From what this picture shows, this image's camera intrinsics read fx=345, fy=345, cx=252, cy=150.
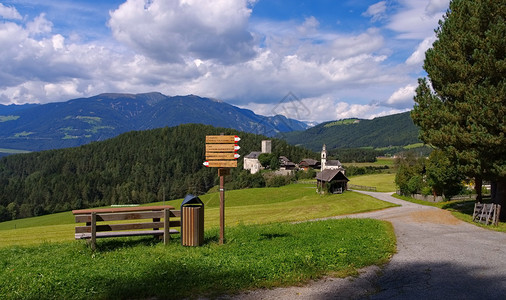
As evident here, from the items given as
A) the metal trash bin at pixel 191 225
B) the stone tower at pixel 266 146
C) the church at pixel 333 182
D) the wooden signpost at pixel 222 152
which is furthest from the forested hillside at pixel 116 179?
the metal trash bin at pixel 191 225

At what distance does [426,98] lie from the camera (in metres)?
23.0

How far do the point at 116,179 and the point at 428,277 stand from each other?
170178 mm

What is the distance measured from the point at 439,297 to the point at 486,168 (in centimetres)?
1604

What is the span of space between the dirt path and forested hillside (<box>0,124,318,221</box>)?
362ft

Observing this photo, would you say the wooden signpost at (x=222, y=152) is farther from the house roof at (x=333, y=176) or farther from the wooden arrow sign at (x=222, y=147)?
the house roof at (x=333, y=176)

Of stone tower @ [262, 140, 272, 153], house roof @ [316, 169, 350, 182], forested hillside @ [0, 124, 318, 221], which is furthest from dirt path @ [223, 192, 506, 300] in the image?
stone tower @ [262, 140, 272, 153]

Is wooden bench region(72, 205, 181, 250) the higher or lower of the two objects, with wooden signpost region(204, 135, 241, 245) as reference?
lower

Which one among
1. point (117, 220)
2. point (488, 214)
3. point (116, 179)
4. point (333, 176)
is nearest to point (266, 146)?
point (116, 179)

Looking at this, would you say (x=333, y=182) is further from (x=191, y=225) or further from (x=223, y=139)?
(x=191, y=225)

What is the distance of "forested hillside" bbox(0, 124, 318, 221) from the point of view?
137125 millimetres

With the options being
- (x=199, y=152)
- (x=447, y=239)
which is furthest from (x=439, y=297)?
(x=199, y=152)

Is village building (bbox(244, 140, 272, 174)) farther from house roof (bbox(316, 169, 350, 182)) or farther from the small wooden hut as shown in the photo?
the small wooden hut

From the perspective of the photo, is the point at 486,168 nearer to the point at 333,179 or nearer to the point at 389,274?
the point at 389,274

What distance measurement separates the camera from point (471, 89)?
19.7 metres
